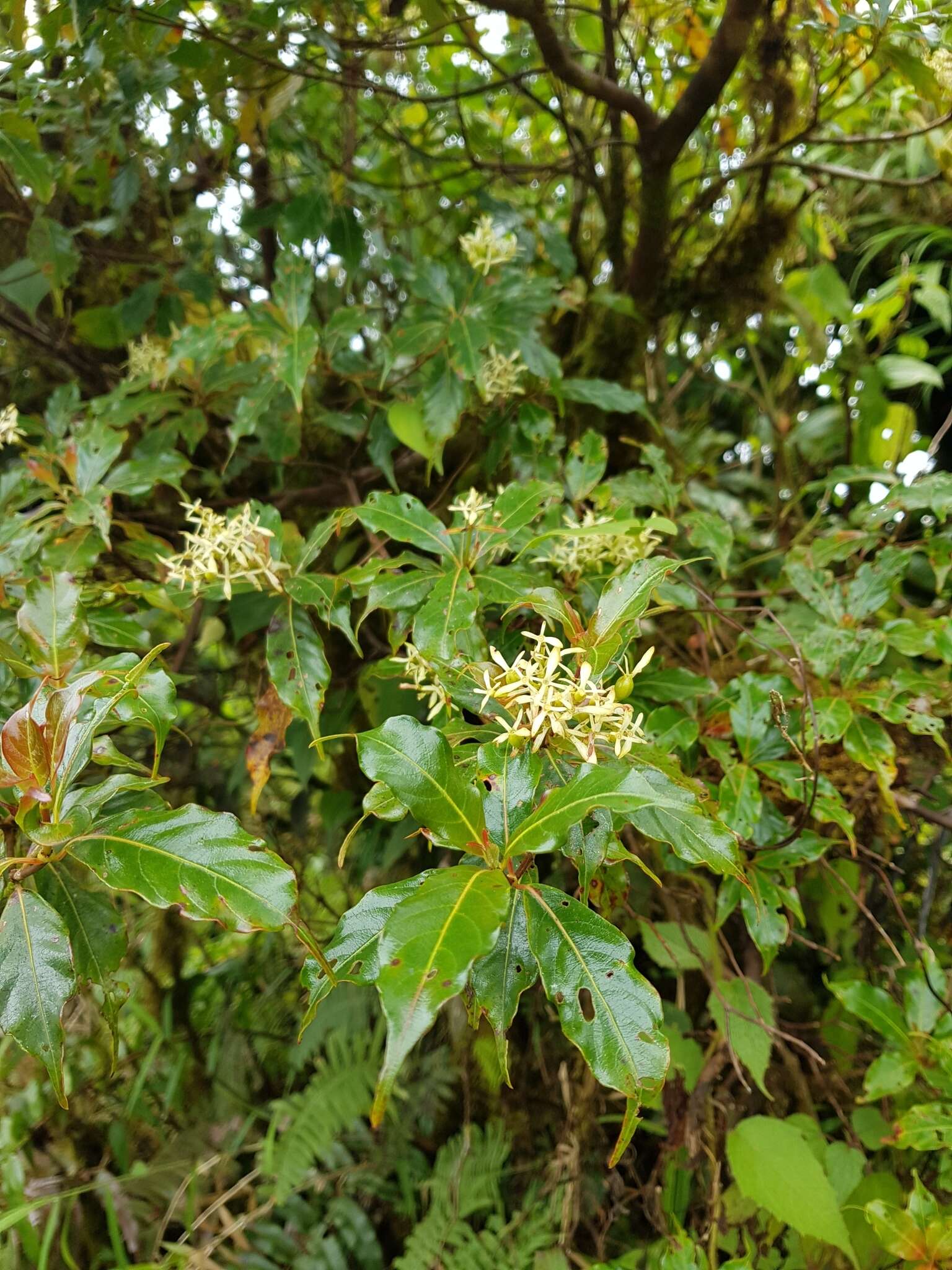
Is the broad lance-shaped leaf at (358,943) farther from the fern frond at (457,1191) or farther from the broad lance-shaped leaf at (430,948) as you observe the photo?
the fern frond at (457,1191)

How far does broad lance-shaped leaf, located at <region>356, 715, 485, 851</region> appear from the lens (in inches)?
20.0

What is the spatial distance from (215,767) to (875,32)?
1.72 meters

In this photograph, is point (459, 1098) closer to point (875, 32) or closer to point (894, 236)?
point (875, 32)

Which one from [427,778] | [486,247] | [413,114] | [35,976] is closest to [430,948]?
[427,778]

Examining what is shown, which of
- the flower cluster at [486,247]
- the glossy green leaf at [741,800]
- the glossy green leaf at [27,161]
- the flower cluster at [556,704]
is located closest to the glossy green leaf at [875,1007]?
the glossy green leaf at [741,800]

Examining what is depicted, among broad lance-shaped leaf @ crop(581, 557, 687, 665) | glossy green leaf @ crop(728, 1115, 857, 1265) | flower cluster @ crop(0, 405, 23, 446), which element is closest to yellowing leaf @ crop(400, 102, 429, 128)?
flower cluster @ crop(0, 405, 23, 446)

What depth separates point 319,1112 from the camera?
4.61 ft

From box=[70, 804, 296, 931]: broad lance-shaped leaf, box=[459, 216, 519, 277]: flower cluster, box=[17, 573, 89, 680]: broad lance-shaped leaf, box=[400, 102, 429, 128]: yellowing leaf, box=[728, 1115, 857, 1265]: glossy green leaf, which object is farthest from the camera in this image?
box=[400, 102, 429, 128]: yellowing leaf

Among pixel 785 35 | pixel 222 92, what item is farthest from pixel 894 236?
pixel 222 92

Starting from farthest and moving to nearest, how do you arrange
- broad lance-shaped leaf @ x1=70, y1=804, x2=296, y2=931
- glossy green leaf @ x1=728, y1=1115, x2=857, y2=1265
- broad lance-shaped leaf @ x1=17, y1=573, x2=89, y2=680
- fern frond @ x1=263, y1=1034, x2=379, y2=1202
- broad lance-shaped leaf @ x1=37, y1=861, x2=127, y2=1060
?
1. fern frond @ x1=263, y1=1034, x2=379, y2=1202
2. glossy green leaf @ x1=728, y1=1115, x2=857, y2=1265
3. broad lance-shaped leaf @ x1=17, y1=573, x2=89, y2=680
4. broad lance-shaped leaf @ x1=37, y1=861, x2=127, y2=1060
5. broad lance-shaped leaf @ x1=70, y1=804, x2=296, y2=931

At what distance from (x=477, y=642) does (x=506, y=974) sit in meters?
0.29

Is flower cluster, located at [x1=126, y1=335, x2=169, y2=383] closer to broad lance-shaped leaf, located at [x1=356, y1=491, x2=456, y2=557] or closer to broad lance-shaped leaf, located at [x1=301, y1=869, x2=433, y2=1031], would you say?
broad lance-shaped leaf, located at [x1=356, y1=491, x2=456, y2=557]

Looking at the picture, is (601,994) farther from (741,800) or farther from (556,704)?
(741,800)

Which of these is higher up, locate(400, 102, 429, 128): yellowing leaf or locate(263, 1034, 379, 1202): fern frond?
locate(400, 102, 429, 128): yellowing leaf
